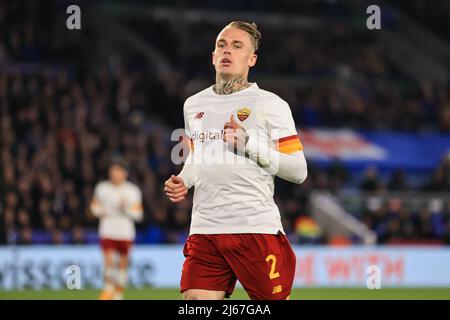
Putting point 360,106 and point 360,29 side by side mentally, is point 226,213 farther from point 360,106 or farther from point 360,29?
point 360,29

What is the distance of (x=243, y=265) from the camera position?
5320 mm

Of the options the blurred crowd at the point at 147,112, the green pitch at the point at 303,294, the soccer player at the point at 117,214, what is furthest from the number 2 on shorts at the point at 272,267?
the blurred crowd at the point at 147,112

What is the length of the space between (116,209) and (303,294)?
11.4 ft

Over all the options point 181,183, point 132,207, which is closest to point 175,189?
point 181,183

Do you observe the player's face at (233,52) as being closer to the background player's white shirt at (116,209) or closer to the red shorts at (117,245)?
the background player's white shirt at (116,209)

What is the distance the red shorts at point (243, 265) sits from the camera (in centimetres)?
529

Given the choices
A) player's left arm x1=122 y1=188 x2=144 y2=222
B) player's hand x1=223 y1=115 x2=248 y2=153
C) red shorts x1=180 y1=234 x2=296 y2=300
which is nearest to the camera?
player's hand x1=223 y1=115 x2=248 y2=153

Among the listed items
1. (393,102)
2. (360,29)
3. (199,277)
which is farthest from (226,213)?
(360,29)

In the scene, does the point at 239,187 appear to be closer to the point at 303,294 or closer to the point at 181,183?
the point at 181,183

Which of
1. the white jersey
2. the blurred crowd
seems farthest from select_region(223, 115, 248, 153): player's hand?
the blurred crowd

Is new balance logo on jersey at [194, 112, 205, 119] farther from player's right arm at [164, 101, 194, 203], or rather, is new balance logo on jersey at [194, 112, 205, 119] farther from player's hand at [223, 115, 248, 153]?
player's hand at [223, 115, 248, 153]

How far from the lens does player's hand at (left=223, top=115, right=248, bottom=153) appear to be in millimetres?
5121

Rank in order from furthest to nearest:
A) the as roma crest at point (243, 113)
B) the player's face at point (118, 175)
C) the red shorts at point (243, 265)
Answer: the player's face at point (118, 175) < the as roma crest at point (243, 113) < the red shorts at point (243, 265)

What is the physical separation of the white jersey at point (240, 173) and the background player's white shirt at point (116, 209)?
8.74m
